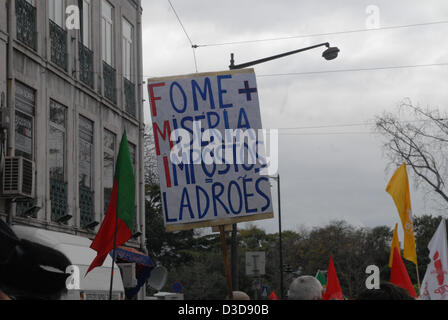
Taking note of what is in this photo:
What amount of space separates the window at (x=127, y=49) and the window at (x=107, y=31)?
4.31 feet

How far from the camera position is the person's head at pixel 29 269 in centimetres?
1364

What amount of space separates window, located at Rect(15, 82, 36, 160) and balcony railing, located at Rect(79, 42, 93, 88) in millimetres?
3305

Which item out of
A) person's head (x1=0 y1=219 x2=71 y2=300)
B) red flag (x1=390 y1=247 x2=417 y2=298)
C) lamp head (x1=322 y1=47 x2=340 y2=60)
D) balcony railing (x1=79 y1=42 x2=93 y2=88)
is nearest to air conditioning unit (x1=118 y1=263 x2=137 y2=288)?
balcony railing (x1=79 y1=42 x2=93 y2=88)

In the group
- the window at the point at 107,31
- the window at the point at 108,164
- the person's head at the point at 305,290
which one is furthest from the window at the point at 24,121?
the person's head at the point at 305,290

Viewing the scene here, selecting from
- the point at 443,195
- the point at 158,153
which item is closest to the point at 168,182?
the point at 158,153

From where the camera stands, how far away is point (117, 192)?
9.19m

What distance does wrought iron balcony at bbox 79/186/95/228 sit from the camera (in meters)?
19.7

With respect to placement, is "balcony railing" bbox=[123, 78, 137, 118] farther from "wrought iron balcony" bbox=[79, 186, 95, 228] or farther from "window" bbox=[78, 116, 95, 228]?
"wrought iron balcony" bbox=[79, 186, 95, 228]

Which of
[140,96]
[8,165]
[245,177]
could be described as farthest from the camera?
[140,96]

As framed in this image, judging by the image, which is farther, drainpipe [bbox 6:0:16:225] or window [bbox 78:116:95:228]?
window [bbox 78:116:95:228]

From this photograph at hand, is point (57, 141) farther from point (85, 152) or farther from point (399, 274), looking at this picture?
point (399, 274)

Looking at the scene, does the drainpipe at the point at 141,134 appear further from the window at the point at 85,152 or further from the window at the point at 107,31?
the window at the point at 85,152

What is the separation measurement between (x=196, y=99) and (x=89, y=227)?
499 inches
